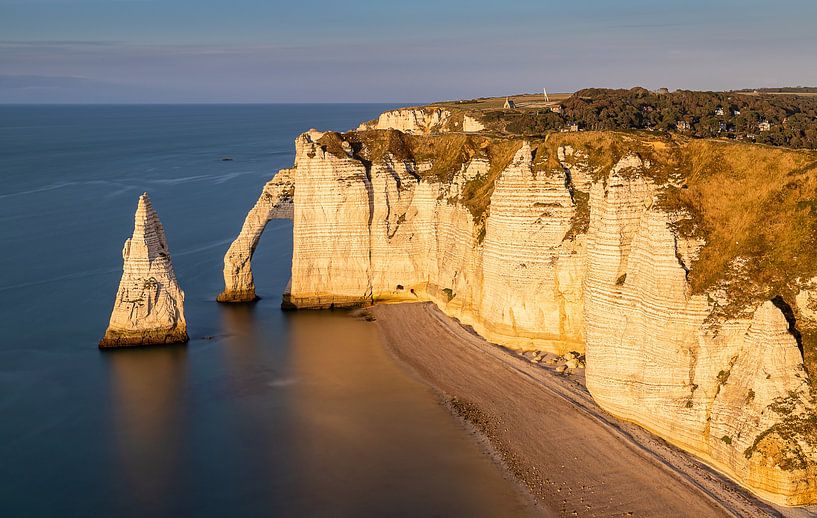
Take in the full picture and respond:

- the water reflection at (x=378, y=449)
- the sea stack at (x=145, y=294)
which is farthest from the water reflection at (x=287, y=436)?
the sea stack at (x=145, y=294)

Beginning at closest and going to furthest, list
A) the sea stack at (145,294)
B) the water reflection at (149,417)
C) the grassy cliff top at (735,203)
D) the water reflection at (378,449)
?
the water reflection at (378,449) < the grassy cliff top at (735,203) < the water reflection at (149,417) < the sea stack at (145,294)

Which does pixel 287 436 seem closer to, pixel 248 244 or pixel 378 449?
pixel 378 449

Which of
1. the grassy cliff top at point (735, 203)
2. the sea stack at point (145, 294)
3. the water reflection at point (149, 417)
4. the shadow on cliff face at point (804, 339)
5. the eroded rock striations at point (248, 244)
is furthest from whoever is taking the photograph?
the eroded rock striations at point (248, 244)

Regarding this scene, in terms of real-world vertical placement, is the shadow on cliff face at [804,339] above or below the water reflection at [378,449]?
above

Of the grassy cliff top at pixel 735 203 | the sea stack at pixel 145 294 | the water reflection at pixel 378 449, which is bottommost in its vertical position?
the water reflection at pixel 378 449

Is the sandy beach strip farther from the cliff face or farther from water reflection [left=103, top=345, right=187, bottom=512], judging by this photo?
water reflection [left=103, top=345, right=187, bottom=512]

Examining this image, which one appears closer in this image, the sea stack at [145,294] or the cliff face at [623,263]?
the cliff face at [623,263]

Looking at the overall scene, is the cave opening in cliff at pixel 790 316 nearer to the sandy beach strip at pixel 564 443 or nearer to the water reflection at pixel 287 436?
the sandy beach strip at pixel 564 443
